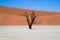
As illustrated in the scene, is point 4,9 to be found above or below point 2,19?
below

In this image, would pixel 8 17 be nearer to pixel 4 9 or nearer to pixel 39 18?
pixel 39 18

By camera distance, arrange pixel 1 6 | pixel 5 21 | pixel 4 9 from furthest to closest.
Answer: pixel 1 6 < pixel 4 9 < pixel 5 21

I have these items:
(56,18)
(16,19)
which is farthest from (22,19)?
(56,18)

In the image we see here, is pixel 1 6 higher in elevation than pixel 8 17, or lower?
lower

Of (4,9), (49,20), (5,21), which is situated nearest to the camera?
(5,21)

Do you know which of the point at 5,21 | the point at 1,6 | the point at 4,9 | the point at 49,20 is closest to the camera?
the point at 5,21

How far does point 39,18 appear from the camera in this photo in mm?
56625

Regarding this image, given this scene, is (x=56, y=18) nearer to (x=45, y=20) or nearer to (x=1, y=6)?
(x=45, y=20)

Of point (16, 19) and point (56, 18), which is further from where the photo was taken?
point (56, 18)

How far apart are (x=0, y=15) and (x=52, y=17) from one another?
62.1ft

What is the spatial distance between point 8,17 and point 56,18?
57.3ft

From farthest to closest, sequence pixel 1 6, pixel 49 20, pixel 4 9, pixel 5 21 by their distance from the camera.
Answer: pixel 1 6
pixel 4 9
pixel 49 20
pixel 5 21

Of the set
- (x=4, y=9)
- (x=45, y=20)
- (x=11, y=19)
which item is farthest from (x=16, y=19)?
(x=4, y=9)

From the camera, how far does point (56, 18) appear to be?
60531mm
